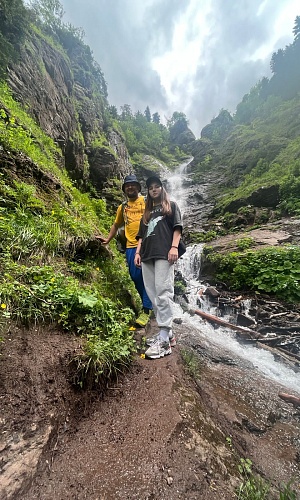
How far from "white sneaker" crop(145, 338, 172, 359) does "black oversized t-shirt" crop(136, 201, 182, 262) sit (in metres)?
1.09

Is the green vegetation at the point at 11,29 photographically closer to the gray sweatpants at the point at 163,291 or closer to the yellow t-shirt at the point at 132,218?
the yellow t-shirt at the point at 132,218

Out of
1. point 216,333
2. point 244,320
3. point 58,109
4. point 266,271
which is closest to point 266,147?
point 58,109

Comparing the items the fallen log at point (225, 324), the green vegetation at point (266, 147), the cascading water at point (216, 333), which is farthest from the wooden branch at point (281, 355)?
the green vegetation at point (266, 147)

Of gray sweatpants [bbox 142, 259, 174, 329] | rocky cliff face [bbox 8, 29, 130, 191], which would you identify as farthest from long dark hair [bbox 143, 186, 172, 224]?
rocky cliff face [bbox 8, 29, 130, 191]

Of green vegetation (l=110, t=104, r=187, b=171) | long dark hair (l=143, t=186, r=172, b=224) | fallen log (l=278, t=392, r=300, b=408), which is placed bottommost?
fallen log (l=278, t=392, r=300, b=408)

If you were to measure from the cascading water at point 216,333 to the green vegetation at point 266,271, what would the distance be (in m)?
0.99

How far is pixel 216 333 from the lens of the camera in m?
6.36

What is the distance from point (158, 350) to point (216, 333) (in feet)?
13.7

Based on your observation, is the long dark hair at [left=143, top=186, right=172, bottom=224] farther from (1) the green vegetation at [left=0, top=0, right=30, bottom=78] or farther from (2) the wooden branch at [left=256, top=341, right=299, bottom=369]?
(1) the green vegetation at [left=0, top=0, right=30, bottom=78]

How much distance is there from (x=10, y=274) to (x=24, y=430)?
55.4 inches

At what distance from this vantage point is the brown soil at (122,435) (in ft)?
4.16

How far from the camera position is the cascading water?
441 cm

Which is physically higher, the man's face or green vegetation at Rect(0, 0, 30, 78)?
green vegetation at Rect(0, 0, 30, 78)

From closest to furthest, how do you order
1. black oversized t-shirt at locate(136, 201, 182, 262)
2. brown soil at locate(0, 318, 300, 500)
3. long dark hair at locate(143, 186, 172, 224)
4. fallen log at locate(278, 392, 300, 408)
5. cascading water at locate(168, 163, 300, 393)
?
brown soil at locate(0, 318, 300, 500) < black oversized t-shirt at locate(136, 201, 182, 262) < long dark hair at locate(143, 186, 172, 224) < fallen log at locate(278, 392, 300, 408) < cascading water at locate(168, 163, 300, 393)
